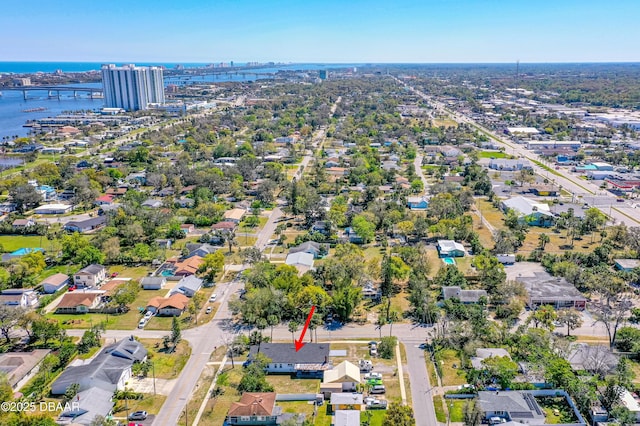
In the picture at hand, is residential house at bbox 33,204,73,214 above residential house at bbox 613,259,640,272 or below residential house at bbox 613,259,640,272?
above

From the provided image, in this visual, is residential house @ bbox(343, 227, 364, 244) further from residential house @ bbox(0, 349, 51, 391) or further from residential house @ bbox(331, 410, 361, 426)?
residential house @ bbox(0, 349, 51, 391)

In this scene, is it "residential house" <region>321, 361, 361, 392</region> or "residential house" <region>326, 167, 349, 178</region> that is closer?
"residential house" <region>321, 361, 361, 392</region>

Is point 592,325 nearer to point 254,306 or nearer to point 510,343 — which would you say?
point 510,343

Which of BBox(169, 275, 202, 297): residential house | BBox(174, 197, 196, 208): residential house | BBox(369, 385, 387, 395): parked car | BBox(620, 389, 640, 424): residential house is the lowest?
BBox(369, 385, 387, 395): parked car

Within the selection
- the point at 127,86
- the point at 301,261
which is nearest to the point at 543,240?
the point at 301,261

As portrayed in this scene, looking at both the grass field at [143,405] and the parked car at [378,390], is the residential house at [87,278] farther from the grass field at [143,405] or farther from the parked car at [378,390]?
the parked car at [378,390]

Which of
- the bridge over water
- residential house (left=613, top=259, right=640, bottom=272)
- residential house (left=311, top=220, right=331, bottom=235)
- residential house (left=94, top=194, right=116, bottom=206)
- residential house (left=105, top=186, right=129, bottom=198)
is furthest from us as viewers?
the bridge over water

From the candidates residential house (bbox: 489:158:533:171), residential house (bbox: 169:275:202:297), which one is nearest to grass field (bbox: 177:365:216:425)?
residential house (bbox: 169:275:202:297)

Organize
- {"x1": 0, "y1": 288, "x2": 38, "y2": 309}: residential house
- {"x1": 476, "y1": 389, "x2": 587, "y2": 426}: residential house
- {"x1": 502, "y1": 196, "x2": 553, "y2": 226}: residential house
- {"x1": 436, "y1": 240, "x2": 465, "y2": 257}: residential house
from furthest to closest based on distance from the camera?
1. {"x1": 502, "y1": 196, "x2": 553, "y2": 226}: residential house
2. {"x1": 436, "y1": 240, "x2": 465, "y2": 257}: residential house
3. {"x1": 0, "y1": 288, "x2": 38, "y2": 309}: residential house
4. {"x1": 476, "y1": 389, "x2": 587, "y2": 426}: residential house

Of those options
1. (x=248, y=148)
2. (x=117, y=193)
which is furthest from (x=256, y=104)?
(x=117, y=193)
